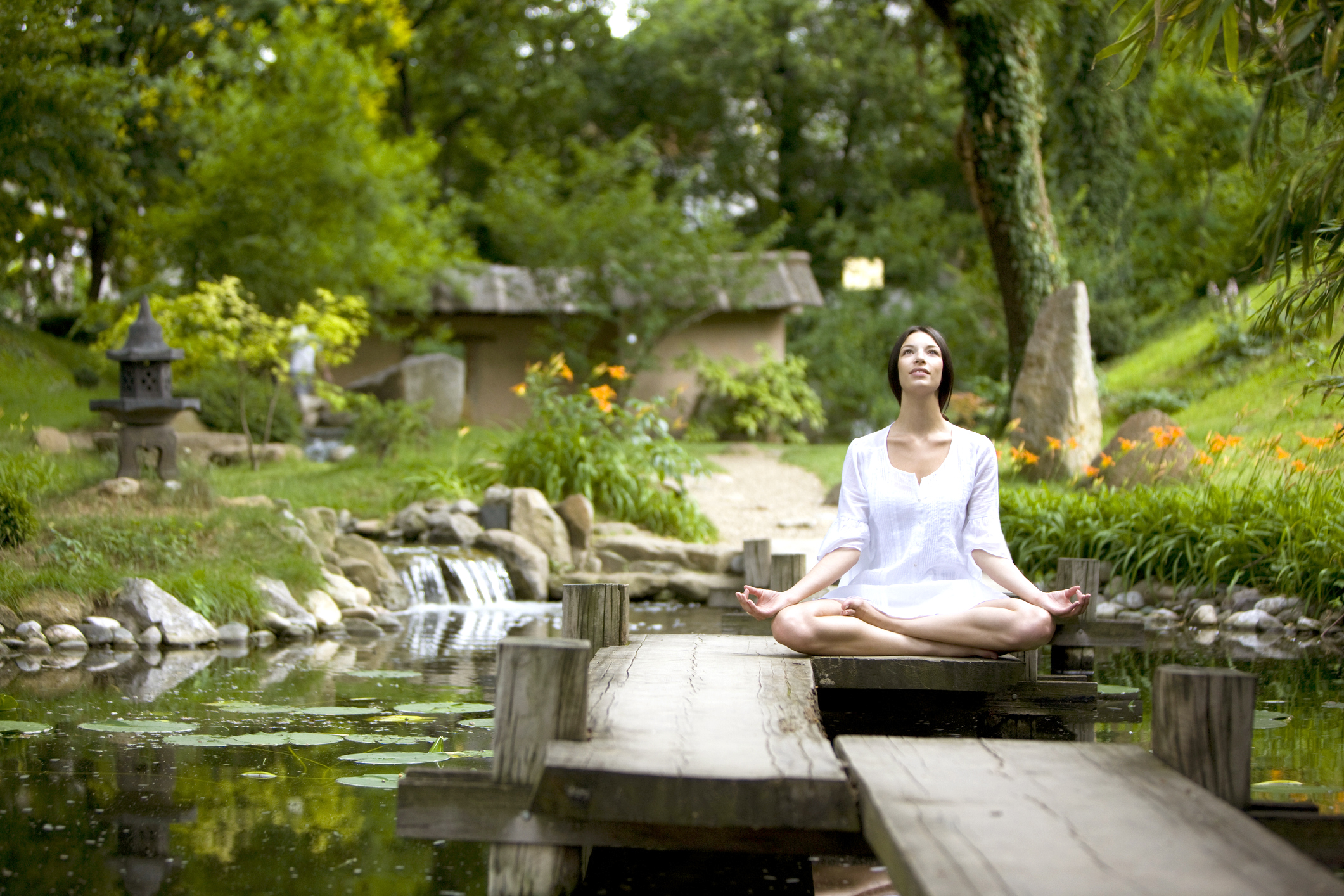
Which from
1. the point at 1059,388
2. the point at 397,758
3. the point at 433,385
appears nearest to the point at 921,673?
the point at 397,758

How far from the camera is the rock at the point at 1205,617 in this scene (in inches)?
300

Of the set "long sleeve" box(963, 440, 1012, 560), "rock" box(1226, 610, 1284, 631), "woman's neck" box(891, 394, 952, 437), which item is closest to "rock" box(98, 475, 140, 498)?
"woman's neck" box(891, 394, 952, 437)

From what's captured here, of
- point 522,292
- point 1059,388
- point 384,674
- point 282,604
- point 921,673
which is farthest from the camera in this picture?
point 522,292

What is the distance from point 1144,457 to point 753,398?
422 inches

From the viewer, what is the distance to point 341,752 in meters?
4.34

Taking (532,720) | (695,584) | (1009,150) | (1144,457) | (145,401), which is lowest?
(532,720)

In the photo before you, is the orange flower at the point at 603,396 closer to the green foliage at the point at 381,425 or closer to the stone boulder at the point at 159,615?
the green foliage at the point at 381,425

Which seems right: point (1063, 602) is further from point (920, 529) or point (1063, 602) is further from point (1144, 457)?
point (1144, 457)

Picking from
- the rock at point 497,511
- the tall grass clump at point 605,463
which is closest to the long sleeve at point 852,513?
the rock at point 497,511

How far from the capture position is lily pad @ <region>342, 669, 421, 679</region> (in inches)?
236

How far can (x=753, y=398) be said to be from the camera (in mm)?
20016

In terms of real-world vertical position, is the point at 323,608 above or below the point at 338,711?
above

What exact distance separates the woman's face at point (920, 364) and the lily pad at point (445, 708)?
2239 millimetres

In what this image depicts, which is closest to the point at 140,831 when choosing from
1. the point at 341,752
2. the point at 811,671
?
the point at 341,752
